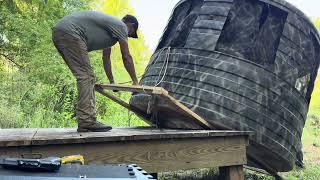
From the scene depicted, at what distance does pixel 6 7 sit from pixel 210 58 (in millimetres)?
12798

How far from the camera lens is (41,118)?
10617mm

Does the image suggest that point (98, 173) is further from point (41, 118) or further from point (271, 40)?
point (41, 118)

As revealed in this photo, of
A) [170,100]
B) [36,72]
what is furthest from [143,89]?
[36,72]

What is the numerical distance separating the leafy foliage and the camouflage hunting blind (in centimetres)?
551

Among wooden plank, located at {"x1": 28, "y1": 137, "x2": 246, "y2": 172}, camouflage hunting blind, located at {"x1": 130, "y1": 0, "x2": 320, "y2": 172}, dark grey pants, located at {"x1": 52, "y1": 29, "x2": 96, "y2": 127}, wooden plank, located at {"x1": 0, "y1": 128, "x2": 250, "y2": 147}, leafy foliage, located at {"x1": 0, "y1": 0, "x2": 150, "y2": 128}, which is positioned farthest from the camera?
leafy foliage, located at {"x1": 0, "y1": 0, "x2": 150, "y2": 128}

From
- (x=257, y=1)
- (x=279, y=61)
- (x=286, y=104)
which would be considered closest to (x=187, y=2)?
(x=257, y=1)

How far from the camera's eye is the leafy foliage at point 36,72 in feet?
Result: 38.2

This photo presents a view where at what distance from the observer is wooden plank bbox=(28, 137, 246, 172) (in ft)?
13.6

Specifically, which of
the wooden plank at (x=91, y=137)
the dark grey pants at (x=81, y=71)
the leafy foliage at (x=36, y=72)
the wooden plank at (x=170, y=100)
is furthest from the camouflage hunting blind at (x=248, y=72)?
the leafy foliage at (x=36, y=72)

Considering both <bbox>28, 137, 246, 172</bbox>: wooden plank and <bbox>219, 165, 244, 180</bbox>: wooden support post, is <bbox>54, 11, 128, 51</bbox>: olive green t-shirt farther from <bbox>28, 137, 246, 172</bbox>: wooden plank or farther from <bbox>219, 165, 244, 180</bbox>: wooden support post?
<bbox>219, 165, 244, 180</bbox>: wooden support post

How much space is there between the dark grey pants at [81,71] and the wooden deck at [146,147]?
40 centimetres

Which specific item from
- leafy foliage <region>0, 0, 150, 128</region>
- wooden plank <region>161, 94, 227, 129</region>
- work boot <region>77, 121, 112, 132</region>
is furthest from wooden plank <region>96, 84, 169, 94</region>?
leafy foliage <region>0, 0, 150, 128</region>

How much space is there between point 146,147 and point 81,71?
1312mm

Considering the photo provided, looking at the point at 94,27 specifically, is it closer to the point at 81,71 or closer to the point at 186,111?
the point at 81,71
